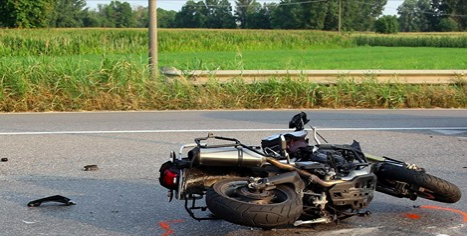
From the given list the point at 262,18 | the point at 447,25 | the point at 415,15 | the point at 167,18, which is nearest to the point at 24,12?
the point at 167,18

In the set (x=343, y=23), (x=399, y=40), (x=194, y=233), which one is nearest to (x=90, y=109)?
(x=194, y=233)

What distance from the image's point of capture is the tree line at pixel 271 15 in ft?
354

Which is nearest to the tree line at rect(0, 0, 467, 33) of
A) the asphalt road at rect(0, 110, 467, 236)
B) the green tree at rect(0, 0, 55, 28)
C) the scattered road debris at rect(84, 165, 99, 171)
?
the green tree at rect(0, 0, 55, 28)

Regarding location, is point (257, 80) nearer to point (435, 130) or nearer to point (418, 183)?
point (435, 130)

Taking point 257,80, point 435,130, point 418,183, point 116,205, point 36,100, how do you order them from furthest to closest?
point 257,80, point 36,100, point 435,130, point 116,205, point 418,183

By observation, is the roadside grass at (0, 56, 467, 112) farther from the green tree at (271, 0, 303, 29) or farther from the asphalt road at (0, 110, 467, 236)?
the green tree at (271, 0, 303, 29)

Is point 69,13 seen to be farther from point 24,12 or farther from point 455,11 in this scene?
point 455,11

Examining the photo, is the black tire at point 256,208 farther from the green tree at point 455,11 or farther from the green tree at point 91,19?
the green tree at point 455,11

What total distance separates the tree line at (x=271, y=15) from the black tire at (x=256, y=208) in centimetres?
9583

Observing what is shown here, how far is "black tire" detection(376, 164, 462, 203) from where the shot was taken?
5.55 m

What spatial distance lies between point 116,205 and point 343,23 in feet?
400

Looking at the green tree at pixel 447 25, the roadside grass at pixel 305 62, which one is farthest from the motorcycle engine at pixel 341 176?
the green tree at pixel 447 25

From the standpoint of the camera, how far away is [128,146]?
8992mm

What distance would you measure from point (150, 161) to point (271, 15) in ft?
381
